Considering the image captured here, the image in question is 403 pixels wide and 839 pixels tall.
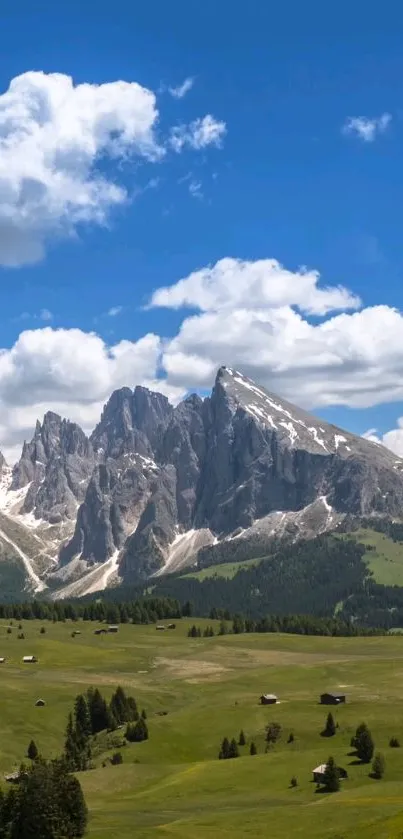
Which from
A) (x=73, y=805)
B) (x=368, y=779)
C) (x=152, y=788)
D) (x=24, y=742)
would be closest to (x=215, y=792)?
(x=152, y=788)

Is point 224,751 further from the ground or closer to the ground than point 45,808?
closer to the ground

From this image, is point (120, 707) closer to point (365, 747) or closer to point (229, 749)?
point (229, 749)

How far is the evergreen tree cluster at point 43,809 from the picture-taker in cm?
7212

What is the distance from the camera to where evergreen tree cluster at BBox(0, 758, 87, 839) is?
72125mm

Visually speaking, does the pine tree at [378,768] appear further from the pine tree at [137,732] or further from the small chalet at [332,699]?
the small chalet at [332,699]

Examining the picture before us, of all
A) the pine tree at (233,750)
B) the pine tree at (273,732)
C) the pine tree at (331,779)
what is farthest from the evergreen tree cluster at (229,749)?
the pine tree at (331,779)

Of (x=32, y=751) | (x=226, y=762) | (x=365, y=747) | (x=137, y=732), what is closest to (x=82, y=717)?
(x=137, y=732)

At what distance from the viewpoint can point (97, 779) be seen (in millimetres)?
109562

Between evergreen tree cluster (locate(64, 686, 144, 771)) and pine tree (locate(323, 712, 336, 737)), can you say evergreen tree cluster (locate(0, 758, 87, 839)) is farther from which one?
pine tree (locate(323, 712, 336, 737))

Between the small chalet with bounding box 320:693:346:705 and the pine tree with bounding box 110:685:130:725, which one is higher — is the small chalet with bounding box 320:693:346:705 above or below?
above

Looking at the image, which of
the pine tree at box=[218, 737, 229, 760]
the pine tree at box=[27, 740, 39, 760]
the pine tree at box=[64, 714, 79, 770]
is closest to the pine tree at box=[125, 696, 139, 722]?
the pine tree at box=[64, 714, 79, 770]

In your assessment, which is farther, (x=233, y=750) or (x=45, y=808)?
(x=233, y=750)

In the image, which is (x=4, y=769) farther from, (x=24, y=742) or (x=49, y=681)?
(x=49, y=681)

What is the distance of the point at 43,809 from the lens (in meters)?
72.6
